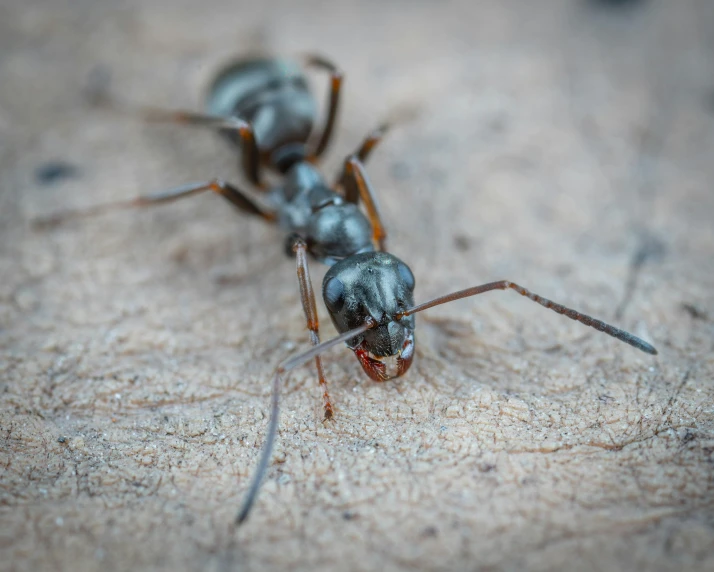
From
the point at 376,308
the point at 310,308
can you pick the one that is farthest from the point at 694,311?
the point at 310,308

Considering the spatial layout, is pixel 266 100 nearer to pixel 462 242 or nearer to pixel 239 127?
pixel 239 127

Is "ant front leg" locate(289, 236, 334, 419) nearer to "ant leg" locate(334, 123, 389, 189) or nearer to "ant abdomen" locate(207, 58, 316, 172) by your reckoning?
"ant leg" locate(334, 123, 389, 189)

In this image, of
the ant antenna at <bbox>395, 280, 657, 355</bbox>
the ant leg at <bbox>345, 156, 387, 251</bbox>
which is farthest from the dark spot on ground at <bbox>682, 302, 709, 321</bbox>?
the ant leg at <bbox>345, 156, 387, 251</bbox>

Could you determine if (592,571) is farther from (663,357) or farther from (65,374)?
(65,374)

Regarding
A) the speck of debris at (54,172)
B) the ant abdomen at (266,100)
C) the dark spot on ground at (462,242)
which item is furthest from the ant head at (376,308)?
the speck of debris at (54,172)

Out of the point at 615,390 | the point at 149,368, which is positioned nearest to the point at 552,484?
the point at 615,390

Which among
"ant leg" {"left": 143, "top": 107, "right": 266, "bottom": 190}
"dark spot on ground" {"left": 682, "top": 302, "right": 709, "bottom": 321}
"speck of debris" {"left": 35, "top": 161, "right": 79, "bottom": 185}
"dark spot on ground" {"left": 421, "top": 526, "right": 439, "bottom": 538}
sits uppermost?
"ant leg" {"left": 143, "top": 107, "right": 266, "bottom": 190}

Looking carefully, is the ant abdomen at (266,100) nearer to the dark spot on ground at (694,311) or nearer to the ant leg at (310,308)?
the ant leg at (310,308)

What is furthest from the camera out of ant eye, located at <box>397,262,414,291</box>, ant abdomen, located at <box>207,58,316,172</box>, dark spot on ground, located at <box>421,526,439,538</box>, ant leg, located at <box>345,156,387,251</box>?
ant abdomen, located at <box>207,58,316,172</box>
